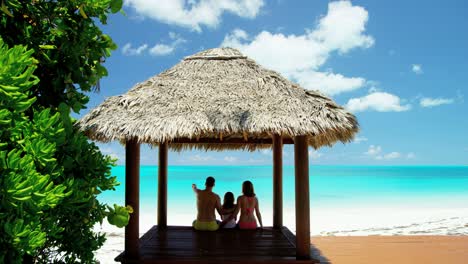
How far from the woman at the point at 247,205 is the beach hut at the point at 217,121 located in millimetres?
483

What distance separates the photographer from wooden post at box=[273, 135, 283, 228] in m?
6.78

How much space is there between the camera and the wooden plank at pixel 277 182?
6777mm

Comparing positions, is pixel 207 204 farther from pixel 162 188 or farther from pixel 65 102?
pixel 65 102

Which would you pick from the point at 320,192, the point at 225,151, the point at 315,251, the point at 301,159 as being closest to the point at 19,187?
the point at 301,159

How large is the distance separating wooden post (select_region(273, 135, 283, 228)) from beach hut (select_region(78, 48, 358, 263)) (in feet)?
2.96

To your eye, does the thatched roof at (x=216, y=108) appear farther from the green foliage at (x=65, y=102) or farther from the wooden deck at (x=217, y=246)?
the wooden deck at (x=217, y=246)

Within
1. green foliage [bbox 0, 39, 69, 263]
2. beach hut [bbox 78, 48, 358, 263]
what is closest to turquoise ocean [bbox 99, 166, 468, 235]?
beach hut [bbox 78, 48, 358, 263]

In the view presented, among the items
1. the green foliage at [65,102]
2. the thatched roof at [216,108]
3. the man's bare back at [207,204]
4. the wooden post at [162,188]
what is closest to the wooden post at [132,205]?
the thatched roof at [216,108]

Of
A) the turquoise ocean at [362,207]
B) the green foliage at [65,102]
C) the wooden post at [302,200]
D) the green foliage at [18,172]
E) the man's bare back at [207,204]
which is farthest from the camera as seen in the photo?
the turquoise ocean at [362,207]

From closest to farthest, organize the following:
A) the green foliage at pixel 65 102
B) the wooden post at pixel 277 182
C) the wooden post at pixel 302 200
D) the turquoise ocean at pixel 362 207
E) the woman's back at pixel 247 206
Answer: the green foliage at pixel 65 102 → the wooden post at pixel 302 200 → the woman's back at pixel 247 206 → the wooden post at pixel 277 182 → the turquoise ocean at pixel 362 207

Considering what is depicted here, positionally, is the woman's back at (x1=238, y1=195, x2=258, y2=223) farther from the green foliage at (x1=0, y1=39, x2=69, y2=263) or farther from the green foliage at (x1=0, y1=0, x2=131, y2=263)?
the green foliage at (x1=0, y1=39, x2=69, y2=263)

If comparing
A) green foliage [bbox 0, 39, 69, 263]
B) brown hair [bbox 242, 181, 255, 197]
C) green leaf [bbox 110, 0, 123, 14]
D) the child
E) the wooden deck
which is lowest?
the wooden deck

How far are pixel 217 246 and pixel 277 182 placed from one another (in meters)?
1.90

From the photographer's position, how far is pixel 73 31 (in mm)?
3291
